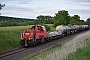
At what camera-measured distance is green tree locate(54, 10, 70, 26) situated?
69137 mm

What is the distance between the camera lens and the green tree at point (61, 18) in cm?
6914

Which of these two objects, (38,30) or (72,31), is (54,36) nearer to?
(38,30)

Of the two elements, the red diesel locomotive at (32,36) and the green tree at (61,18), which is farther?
the green tree at (61,18)

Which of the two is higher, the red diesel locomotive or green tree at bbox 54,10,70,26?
green tree at bbox 54,10,70,26

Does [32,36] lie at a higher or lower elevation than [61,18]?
lower

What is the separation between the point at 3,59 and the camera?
726 inches

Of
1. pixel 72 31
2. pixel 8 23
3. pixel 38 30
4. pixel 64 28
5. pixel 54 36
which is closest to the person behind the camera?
pixel 38 30

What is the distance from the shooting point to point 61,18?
70.3 metres

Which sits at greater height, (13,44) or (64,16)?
(64,16)

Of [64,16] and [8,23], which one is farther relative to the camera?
[64,16]

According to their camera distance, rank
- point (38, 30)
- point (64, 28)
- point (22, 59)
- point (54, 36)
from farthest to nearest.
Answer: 1. point (64, 28)
2. point (54, 36)
3. point (38, 30)
4. point (22, 59)

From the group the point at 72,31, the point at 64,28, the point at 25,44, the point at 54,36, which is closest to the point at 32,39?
the point at 25,44

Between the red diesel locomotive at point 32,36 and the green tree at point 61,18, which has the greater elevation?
the green tree at point 61,18

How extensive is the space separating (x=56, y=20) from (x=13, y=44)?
43.8m
